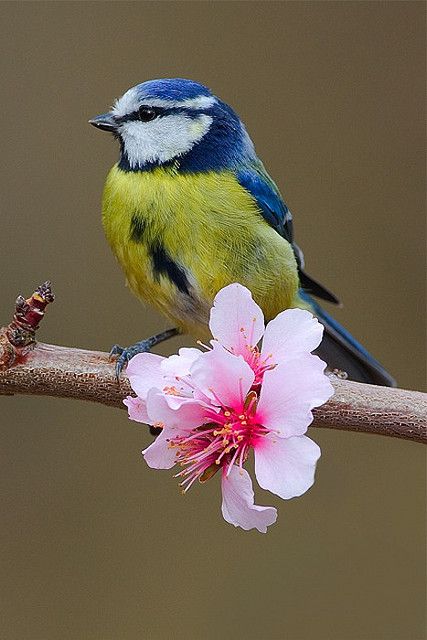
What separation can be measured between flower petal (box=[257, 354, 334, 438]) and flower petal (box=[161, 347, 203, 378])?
7 cm

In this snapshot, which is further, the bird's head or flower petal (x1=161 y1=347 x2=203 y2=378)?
the bird's head

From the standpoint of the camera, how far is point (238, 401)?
92 centimetres

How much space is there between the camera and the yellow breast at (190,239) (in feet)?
4.57

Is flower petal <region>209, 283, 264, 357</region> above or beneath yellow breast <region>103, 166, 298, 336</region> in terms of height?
above

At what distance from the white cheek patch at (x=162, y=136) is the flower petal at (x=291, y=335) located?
1.90 ft

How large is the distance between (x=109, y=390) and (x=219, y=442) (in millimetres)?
238

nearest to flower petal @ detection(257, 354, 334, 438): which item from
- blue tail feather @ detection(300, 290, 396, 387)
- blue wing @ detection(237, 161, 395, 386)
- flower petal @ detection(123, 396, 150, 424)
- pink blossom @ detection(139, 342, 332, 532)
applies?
pink blossom @ detection(139, 342, 332, 532)

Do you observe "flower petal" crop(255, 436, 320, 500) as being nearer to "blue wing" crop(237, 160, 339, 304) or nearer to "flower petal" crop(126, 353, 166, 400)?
"flower petal" crop(126, 353, 166, 400)

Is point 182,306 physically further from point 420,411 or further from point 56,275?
point 56,275

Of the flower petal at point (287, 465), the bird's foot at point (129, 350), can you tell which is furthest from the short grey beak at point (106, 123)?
the flower petal at point (287, 465)

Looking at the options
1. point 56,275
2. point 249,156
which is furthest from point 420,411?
point 56,275

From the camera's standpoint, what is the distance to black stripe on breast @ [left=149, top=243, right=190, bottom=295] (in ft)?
4.61

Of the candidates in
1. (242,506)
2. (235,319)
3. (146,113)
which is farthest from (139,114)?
(242,506)

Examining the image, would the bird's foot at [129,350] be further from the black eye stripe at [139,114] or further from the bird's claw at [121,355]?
the black eye stripe at [139,114]
